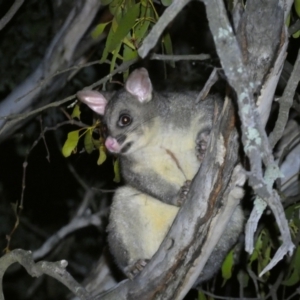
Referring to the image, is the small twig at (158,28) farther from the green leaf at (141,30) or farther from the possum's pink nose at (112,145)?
the possum's pink nose at (112,145)

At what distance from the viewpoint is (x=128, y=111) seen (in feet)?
13.1

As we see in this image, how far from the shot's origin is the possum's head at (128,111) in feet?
12.6

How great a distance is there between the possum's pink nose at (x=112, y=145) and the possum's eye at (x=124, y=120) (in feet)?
0.44

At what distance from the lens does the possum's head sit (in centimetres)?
385

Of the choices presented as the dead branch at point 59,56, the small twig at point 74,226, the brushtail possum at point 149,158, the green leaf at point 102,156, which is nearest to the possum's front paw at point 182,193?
the brushtail possum at point 149,158

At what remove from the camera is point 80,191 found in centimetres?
805

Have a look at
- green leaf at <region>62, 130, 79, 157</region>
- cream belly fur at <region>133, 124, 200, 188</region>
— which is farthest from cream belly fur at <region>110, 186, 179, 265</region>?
green leaf at <region>62, 130, 79, 157</region>

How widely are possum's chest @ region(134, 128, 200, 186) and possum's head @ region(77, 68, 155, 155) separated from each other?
0.07 metres

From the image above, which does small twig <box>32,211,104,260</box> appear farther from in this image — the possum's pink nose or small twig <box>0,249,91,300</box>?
small twig <box>0,249,91,300</box>

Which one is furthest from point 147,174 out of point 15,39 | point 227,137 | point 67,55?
point 15,39

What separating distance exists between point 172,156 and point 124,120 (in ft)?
1.33

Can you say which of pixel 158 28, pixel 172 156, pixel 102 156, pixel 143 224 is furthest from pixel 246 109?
pixel 102 156

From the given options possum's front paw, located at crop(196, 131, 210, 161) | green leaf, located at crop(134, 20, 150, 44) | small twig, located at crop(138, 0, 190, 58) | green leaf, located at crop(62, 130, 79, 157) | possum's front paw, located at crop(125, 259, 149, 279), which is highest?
small twig, located at crop(138, 0, 190, 58)

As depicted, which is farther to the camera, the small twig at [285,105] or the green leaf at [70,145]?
the green leaf at [70,145]
